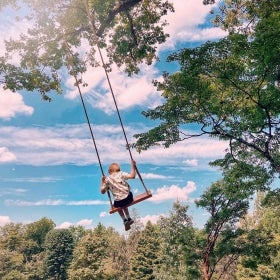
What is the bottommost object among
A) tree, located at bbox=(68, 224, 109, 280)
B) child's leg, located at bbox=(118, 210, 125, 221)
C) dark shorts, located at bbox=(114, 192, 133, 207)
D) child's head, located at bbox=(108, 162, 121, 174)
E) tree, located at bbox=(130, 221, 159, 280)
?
tree, located at bbox=(130, 221, 159, 280)

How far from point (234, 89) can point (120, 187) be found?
6800mm

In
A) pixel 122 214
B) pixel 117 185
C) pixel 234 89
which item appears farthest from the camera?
pixel 234 89

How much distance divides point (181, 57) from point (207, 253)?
17853mm

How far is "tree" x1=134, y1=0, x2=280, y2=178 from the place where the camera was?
10.5 metres

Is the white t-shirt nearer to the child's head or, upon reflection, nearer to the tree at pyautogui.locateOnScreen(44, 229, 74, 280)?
the child's head

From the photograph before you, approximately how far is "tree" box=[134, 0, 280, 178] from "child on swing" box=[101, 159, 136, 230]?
560 cm

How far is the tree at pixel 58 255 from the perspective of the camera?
61.2 metres

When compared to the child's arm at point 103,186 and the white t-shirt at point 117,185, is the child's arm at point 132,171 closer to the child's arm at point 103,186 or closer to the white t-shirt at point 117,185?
the white t-shirt at point 117,185

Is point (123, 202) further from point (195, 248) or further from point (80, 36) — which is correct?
point (195, 248)

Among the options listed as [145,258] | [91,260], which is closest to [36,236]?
[145,258]

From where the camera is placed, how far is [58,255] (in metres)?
62.4

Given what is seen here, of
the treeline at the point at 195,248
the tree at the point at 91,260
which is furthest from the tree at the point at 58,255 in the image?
the tree at the point at 91,260

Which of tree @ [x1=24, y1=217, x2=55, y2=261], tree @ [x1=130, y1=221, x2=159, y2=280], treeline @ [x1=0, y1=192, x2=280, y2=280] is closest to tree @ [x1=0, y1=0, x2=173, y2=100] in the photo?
treeline @ [x1=0, y1=192, x2=280, y2=280]

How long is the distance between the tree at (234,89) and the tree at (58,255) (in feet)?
178
